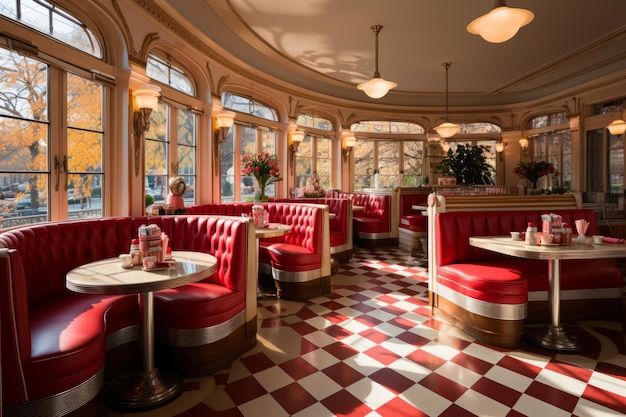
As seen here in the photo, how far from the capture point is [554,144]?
377 inches

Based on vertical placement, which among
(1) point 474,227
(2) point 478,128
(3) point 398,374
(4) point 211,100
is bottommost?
(3) point 398,374

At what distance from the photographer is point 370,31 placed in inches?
223

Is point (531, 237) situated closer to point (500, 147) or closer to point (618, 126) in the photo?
point (618, 126)

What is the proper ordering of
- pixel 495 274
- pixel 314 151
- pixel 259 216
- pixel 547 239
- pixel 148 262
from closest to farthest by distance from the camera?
pixel 148 262 < pixel 547 239 < pixel 495 274 < pixel 259 216 < pixel 314 151

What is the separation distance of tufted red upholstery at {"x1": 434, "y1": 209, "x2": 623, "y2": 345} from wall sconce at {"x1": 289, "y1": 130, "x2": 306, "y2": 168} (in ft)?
15.7

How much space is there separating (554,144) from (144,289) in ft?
35.6

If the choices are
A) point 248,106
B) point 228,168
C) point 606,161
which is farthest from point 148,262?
point 606,161

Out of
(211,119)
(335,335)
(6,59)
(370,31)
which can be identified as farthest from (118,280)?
(370,31)

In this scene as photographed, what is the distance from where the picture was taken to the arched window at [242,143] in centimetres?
699

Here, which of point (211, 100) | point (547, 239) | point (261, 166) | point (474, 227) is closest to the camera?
point (547, 239)

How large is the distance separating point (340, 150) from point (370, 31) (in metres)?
4.37

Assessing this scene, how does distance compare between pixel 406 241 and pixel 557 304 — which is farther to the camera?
pixel 406 241

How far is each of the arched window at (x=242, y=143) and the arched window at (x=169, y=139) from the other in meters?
0.79

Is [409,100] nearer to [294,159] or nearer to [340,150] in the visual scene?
[340,150]
